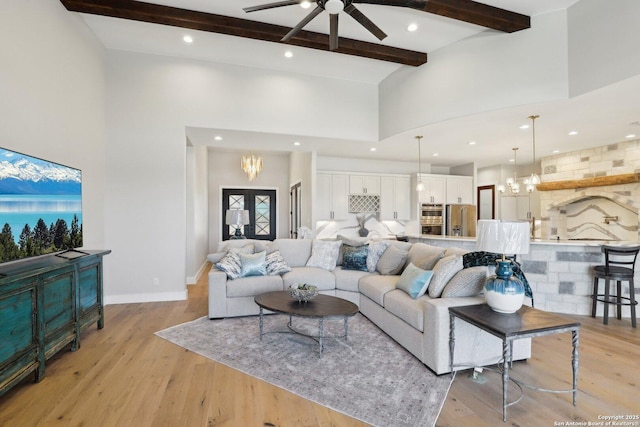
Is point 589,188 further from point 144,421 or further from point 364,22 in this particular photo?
point 144,421

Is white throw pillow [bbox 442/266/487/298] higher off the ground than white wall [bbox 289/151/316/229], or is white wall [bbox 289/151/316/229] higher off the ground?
white wall [bbox 289/151/316/229]

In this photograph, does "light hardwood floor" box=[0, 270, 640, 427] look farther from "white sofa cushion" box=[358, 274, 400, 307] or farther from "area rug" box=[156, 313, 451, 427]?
"white sofa cushion" box=[358, 274, 400, 307]

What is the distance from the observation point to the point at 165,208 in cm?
489

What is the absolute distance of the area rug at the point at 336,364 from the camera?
7.22 ft

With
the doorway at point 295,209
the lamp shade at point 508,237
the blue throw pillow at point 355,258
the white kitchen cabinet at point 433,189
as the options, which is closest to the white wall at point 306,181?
the doorway at point 295,209

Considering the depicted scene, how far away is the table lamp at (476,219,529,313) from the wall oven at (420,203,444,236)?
5454 millimetres

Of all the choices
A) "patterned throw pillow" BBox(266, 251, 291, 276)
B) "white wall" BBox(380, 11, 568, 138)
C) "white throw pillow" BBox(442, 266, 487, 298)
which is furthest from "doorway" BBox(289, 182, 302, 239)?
"white throw pillow" BBox(442, 266, 487, 298)

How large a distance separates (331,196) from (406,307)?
435cm

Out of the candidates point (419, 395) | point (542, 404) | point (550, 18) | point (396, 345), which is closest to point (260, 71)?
point (550, 18)

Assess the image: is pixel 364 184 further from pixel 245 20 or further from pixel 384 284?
pixel 245 20

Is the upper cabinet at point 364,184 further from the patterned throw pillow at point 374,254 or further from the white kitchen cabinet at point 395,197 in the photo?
the patterned throw pillow at point 374,254

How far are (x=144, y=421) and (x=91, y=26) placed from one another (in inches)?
184

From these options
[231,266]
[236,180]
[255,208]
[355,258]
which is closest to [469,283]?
[355,258]

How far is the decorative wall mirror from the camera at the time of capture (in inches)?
338
